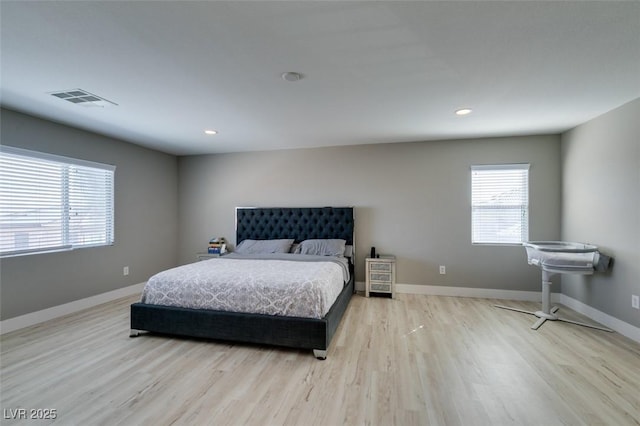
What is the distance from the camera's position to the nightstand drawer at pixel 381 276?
407 centimetres

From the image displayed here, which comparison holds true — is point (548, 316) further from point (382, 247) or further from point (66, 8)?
point (66, 8)

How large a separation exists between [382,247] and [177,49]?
3646 millimetres

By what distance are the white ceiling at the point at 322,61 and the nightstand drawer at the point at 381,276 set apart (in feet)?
7.06

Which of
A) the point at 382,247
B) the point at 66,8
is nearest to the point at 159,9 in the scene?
the point at 66,8

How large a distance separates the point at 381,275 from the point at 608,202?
108 inches

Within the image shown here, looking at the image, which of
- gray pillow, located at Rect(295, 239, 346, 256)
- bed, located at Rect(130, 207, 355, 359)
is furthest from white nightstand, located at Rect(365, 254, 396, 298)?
bed, located at Rect(130, 207, 355, 359)

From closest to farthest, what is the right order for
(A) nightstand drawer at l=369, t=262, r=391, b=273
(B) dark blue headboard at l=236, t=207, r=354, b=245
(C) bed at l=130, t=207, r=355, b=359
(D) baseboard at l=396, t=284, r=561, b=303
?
(C) bed at l=130, t=207, r=355, b=359 → (D) baseboard at l=396, t=284, r=561, b=303 → (A) nightstand drawer at l=369, t=262, r=391, b=273 → (B) dark blue headboard at l=236, t=207, r=354, b=245

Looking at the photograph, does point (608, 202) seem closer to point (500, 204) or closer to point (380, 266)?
point (500, 204)

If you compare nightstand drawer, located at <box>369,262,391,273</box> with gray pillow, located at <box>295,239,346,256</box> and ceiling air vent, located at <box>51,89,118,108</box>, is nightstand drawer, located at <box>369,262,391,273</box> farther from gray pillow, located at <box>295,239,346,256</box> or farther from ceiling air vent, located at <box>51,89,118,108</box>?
ceiling air vent, located at <box>51,89,118,108</box>

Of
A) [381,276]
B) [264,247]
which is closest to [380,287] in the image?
[381,276]

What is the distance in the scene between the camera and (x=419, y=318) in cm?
331

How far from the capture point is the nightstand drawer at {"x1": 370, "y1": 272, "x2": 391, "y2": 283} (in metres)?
4.07

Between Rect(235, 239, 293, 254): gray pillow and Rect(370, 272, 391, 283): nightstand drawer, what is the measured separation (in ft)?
4.56

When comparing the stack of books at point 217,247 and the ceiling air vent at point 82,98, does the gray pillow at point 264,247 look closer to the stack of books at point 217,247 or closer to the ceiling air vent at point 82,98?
the stack of books at point 217,247
